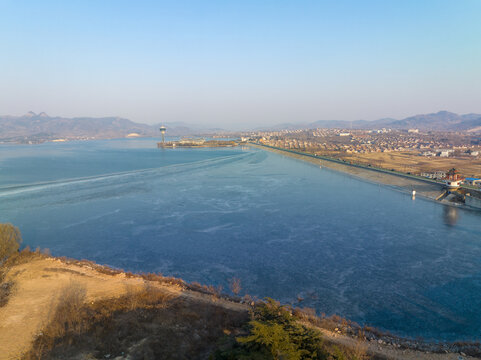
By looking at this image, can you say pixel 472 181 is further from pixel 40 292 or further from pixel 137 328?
pixel 40 292

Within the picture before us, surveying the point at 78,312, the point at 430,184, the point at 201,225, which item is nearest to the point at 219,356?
the point at 78,312

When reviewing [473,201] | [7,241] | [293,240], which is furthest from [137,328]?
[473,201]

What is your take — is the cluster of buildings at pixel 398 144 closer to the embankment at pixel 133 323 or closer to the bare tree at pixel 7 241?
the embankment at pixel 133 323

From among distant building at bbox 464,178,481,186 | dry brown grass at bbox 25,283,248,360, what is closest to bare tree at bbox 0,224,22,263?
dry brown grass at bbox 25,283,248,360

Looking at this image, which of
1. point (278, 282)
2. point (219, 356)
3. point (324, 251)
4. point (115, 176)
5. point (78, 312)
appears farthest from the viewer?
point (115, 176)

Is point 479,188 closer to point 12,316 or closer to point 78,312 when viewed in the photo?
point 78,312

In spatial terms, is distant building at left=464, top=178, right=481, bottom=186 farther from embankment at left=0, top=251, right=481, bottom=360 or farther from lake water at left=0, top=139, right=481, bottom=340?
embankment at left=0, top=251, right=481, bottom=360
